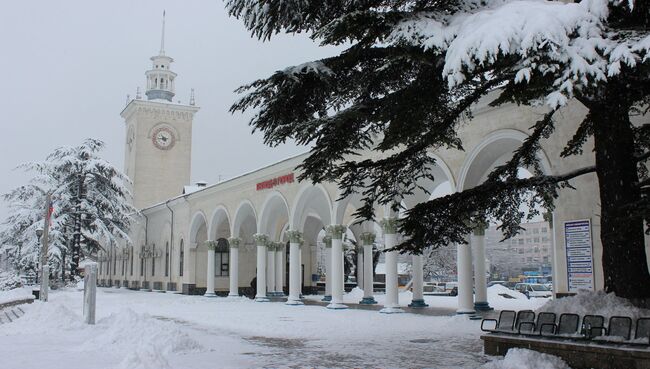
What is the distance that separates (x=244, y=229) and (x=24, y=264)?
1320 centimetres

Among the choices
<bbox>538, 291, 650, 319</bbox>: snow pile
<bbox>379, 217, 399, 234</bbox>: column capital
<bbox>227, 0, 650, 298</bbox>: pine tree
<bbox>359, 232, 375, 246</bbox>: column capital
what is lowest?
<bbox>538, 291, 650, 319</bbox>: snow pile

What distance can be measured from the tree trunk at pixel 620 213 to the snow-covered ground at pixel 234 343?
7.21 feet

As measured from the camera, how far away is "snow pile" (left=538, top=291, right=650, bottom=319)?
834 cm

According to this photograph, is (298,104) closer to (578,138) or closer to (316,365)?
(316,365)

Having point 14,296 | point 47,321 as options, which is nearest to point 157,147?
point 14,296

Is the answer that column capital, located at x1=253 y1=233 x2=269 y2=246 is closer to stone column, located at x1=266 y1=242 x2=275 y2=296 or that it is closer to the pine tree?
stone column, located at x1=266 y1=242 x2=275 y2=296

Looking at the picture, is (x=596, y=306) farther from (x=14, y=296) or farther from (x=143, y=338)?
(x=14, y=296)

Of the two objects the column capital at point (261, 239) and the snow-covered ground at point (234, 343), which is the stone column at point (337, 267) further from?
the column capital at point (261, 239)

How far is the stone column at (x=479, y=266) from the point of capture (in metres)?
17.9

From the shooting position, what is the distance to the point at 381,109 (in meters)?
8.35

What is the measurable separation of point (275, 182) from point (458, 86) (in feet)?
67.7

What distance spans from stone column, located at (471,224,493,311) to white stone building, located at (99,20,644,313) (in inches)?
1.6

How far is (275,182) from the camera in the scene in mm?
27875

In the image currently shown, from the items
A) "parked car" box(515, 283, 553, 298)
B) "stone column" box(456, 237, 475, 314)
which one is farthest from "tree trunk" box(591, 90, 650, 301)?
"parked car" box(515, 283, 553, 298)
